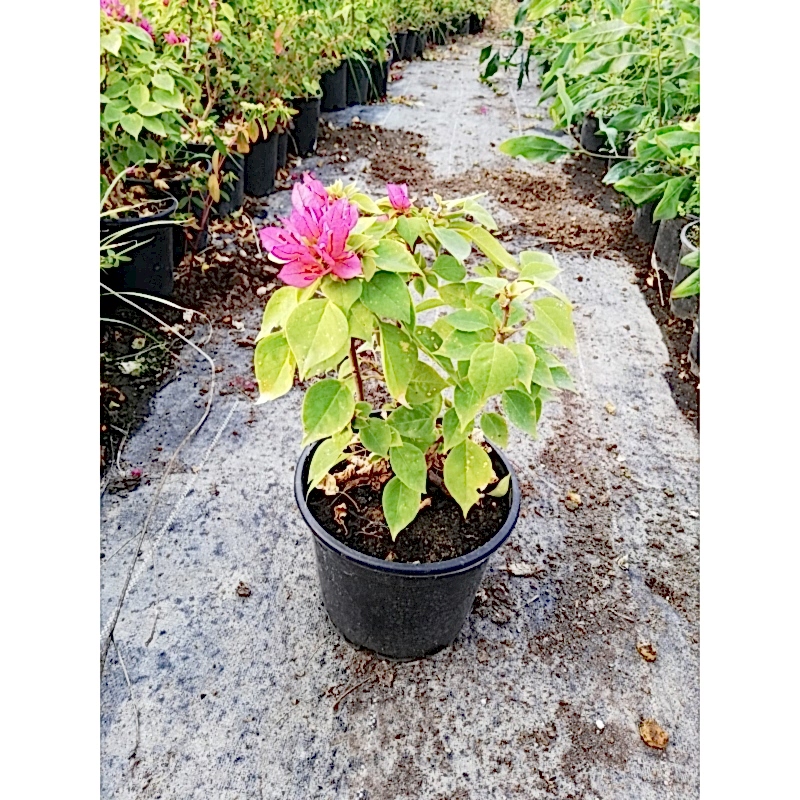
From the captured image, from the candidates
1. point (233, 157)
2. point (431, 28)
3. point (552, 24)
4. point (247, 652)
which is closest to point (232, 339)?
point (233, 157)

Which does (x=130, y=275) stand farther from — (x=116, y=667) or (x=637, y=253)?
(x=637, y=253)

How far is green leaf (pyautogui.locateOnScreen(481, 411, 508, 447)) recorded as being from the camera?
3.38 feet

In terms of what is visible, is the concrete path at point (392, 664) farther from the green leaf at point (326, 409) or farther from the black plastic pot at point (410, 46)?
the black plastic pot at point (410, 46)

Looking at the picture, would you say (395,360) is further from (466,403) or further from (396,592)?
(396,592)

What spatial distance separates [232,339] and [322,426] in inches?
51.3

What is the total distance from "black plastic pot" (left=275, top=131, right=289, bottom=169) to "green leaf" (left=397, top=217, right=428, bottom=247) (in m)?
2.57

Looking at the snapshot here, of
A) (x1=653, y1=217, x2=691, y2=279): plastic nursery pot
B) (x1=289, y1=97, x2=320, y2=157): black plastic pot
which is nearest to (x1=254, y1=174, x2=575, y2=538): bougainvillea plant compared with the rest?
(x1=653, y1=217, x2=691, y2=279): plastic nursery pot

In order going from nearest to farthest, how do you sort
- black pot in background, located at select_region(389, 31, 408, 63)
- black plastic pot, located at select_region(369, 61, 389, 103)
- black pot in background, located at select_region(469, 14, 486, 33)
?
black plastic pot, located at select_region(369, 61, 389, 103) → black pot in background, located at select_region(389, 31, 408, 63) → black pot in background, located at select_region(469, 14, 486, 33)

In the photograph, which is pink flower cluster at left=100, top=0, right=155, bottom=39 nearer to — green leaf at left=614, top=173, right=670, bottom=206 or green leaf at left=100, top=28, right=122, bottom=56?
green leaf at left=100, top=28, right=122, bottom=56

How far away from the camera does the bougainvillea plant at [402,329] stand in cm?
81

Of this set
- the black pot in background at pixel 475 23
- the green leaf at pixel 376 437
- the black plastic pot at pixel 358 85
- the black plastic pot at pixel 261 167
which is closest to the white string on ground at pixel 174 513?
the green leaf at pixel 376 437

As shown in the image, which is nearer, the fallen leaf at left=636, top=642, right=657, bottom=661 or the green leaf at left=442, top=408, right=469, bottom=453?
the green leaf at left=442, top=408, right=469, bottom=453

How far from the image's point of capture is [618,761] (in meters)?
1.17

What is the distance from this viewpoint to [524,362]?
85 cm
